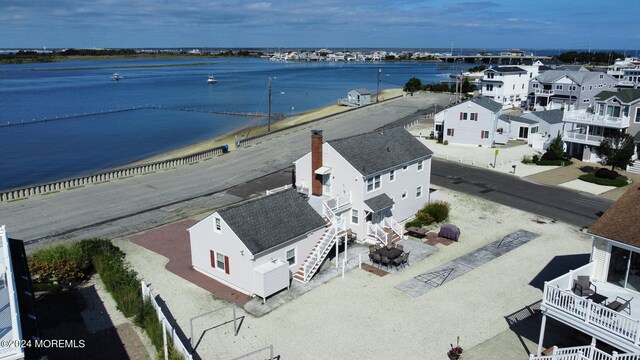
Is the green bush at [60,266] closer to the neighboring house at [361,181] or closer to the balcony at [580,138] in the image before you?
the neighboring house at [361,181]

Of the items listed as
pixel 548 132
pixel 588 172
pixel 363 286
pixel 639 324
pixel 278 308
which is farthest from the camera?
pixel 548 132

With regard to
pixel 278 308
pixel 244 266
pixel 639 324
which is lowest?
pixel 278 308

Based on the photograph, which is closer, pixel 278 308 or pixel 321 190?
pixel 278 308

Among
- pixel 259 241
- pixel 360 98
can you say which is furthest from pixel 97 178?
pixel 360 98

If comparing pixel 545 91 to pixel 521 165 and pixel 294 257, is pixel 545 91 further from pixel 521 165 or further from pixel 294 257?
pixel 294 257

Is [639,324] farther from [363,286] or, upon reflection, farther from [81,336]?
[81,336]

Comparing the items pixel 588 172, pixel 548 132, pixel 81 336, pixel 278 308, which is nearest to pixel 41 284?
pixel 81 336

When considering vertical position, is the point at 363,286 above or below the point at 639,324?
below

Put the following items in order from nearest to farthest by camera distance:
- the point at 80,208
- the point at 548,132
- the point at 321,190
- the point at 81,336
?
the point at 81,336, the point at 321,190, the point at 80,208, the point at 548,132
